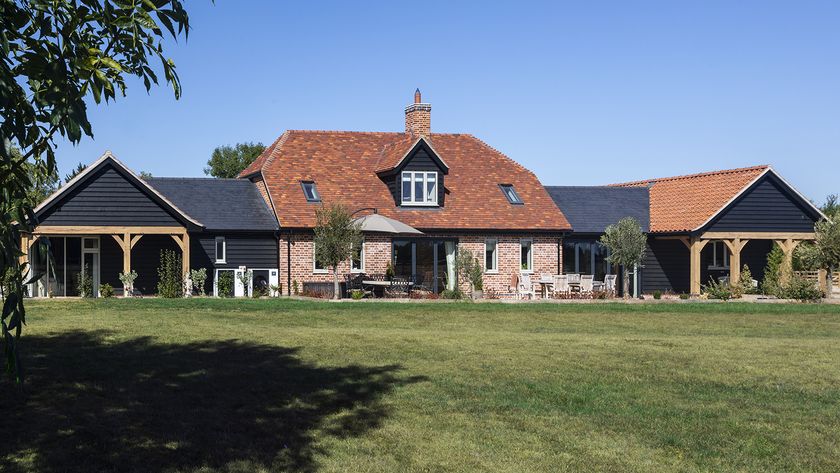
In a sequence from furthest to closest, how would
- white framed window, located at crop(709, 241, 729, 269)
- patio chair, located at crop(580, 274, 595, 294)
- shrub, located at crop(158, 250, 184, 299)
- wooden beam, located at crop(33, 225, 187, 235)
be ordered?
white framed window, located at crop(709, 241, 729, 269), patio chair, located at crop(580, 274, 595, 294), shrub, located at crop(158, 250, 184, 299), wooden beam, located at crop(33, 225, 187, 235)

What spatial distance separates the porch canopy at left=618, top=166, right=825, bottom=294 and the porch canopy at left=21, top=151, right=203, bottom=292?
1823 centimetres

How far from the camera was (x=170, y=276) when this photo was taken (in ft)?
102

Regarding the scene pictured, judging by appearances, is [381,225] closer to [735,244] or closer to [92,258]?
[92,258]

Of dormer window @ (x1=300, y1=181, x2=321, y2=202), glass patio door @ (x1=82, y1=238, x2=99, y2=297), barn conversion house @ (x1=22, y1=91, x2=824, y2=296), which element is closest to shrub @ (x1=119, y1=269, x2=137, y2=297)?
barn conversion house @ (x1=22, y1=91, x2=824, y2=296)

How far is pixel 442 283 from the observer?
35281 millimetres

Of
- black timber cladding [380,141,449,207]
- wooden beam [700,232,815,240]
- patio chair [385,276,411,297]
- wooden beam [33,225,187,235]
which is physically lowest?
patio chair [385,276,411,297]

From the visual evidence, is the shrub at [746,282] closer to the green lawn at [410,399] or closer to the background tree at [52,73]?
the green lawn at [410,399]

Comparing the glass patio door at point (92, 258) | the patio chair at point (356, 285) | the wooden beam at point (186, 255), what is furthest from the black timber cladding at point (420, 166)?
the glass patio door at point (92, 258)

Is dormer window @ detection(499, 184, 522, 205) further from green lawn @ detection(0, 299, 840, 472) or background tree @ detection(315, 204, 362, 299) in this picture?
green lawn @ detection(0, 299, 840, 472)

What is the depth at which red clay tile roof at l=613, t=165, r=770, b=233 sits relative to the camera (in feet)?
120

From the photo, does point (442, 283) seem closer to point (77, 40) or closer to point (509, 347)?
point (509, 347)

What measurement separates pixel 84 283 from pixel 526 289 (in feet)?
49.0

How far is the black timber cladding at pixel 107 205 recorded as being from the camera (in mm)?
30562

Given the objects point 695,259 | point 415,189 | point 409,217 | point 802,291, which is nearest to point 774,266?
point 695,259
